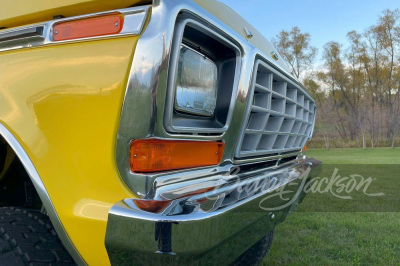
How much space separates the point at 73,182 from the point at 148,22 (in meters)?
0.59

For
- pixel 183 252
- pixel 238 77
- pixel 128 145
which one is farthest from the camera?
pixel 238 77

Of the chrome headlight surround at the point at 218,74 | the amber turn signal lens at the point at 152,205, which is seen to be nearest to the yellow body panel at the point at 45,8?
the chrome headlight surround at the point at 218,74

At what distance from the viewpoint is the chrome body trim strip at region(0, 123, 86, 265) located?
1.10 metres

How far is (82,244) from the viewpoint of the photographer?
1.07 meters

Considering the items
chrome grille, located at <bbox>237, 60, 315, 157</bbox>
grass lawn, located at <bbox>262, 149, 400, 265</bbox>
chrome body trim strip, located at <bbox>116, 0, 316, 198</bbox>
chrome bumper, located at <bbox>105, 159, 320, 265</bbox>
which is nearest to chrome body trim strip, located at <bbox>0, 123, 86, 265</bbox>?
chrome bumper, located at <bbox>105, 159, 320, 265</bbox>

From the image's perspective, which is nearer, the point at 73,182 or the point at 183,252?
the point at 183,252

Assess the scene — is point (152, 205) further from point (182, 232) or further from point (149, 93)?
point (149, 93)

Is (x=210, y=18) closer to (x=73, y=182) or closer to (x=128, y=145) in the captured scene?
(x=128, y=145)

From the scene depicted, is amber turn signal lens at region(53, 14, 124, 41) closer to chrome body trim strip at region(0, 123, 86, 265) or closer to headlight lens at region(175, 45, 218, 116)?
headlight lens at region(175, 45, 218, 116)

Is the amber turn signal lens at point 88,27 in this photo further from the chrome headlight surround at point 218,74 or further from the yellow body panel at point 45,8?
the chrome headlight surround at point 218,74

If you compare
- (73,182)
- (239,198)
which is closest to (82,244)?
(73,182)

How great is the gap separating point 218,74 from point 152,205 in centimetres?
73

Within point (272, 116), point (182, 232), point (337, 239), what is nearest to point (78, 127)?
point (182, 232)

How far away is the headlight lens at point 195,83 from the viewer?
4.26 ft
